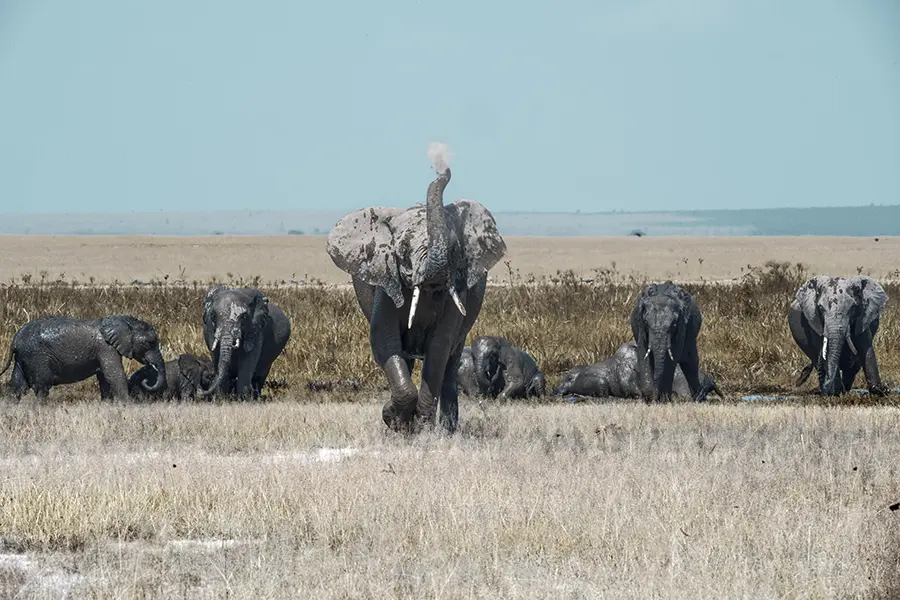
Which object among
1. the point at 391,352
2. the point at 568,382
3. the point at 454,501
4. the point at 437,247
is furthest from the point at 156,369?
the point at 454,501

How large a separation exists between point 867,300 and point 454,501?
10.8 m

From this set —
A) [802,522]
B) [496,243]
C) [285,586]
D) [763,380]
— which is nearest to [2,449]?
[496,243]

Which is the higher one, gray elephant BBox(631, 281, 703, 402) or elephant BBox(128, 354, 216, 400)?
gray elephant BBox(631, 281, 703, 402)

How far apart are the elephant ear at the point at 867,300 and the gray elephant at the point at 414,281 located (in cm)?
694

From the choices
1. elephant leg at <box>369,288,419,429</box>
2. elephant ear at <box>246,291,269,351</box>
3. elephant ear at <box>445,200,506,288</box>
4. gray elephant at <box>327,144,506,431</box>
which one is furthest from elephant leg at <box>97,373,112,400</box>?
elephant ear at <box>445,200,506,288</box>

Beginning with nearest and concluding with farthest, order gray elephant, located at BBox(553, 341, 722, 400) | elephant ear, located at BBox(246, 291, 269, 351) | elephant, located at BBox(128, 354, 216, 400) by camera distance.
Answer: elephant, located at BBox(128, 354, 216, 400) → elephant ear, located at BBox(246, 291, 269, 351) → gray elephant, located at BBox(553, 341, 722, 400)

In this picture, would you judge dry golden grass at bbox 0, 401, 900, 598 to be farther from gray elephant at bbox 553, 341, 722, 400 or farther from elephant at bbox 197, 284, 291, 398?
gray elephant at bbox 553, 341, 722, 400

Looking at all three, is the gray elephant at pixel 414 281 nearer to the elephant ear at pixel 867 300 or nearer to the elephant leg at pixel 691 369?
the elephant leg at pixel 691 369

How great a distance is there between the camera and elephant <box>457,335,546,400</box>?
1828cm

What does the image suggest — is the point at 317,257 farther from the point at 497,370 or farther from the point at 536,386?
the point at 497,370

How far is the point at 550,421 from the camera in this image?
14.1 metres

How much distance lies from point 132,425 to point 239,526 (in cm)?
533

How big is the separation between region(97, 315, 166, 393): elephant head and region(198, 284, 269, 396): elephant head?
68 centimetres

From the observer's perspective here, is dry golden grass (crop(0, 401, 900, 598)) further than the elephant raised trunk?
No
